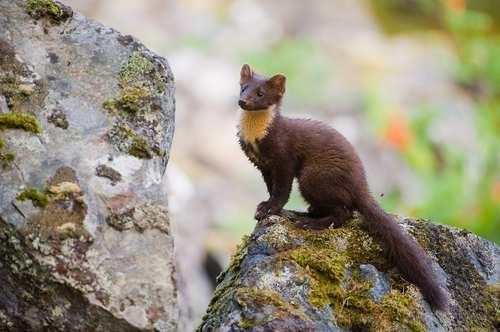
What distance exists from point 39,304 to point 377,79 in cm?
1384

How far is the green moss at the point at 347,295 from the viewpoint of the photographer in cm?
458

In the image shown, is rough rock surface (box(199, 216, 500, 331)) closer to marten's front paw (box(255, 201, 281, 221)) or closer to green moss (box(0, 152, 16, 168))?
marten's front paw (box(255, 201, 281, 221))

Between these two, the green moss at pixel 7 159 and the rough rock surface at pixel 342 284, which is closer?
the green moss at pixel 7 159

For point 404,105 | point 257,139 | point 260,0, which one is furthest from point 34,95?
point 260,0

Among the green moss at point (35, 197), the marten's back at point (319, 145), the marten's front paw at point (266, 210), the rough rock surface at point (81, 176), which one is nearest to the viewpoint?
the rough rock surface at point (81, 176)

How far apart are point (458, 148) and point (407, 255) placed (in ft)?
32.4

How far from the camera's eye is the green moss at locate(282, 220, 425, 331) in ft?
15.0

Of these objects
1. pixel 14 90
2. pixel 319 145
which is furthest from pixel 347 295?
pixel 14 90

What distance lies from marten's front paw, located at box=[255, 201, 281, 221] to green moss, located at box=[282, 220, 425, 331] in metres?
0.54

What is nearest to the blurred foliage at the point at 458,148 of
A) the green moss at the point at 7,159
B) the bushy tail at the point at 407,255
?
the bushy tail at the point at 407,255

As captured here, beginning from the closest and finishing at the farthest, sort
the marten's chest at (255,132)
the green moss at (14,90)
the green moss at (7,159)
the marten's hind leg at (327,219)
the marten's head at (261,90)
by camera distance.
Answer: the green moss at (7,159), the green moss at (14,90), the marten's hind leg at (327,219), the marten's chest at (255,132), the marten's head at (261,90)

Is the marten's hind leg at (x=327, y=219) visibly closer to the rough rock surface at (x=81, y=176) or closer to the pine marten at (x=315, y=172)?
the pine marten at (x=315, y=172)

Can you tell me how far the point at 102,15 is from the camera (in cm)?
1819

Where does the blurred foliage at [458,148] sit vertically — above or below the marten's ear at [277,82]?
above
